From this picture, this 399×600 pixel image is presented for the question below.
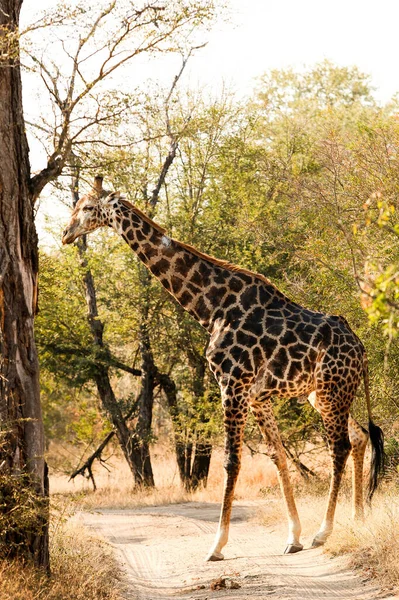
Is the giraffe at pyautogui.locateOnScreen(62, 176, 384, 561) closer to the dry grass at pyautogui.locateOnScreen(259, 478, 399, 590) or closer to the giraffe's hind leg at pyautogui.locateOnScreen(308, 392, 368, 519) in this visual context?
the giraffe's hind leg at pyautogui.locateOnScreen(308, 392, 368, 519)

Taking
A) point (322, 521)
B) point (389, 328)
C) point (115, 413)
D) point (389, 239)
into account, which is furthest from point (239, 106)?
point (389, 328)

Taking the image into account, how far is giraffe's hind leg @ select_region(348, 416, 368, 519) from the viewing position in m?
11.3

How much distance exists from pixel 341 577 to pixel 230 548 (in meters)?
2.58

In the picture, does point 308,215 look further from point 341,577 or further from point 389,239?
point 341,577

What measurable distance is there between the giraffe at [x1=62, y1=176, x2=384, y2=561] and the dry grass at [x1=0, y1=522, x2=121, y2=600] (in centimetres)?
160

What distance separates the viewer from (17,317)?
8797 millimetres

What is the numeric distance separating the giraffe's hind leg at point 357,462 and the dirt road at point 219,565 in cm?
101

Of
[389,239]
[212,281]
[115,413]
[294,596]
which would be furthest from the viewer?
[115,413]

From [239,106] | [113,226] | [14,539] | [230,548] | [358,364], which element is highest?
[239,106]

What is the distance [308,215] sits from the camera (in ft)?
54.7

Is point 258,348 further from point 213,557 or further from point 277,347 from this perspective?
point 213,557

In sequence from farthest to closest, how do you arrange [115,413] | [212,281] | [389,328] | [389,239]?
[115,413], [389,239], [212,281], [389,328]

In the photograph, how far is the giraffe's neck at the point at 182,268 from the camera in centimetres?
1127

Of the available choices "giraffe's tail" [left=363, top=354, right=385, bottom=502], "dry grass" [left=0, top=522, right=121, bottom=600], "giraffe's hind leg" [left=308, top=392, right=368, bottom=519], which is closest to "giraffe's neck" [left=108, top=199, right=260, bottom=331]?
"giraffe's hind leg" [left=308, top=392, right=368, bottom=519]
